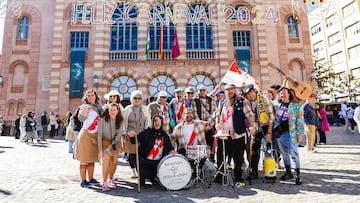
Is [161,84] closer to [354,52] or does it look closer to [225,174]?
[225,174]

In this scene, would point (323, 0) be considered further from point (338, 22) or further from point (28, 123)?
point (338, 22)

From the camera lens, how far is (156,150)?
4.62 meters

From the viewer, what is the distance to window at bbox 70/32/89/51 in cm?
1808

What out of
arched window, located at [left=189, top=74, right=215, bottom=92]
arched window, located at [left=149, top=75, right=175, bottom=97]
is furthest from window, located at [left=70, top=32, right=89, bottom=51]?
arched window, located at [left=189, top=74, right=215, bottom=92]

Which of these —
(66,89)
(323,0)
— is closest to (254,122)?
(323,0)

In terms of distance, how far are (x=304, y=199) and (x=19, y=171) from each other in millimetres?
6399

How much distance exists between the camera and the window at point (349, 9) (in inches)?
1272

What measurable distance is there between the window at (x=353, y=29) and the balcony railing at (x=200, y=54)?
2590 centimetres

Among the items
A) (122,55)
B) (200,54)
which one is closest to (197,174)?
(200,54)

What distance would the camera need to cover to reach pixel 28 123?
12.5 meters

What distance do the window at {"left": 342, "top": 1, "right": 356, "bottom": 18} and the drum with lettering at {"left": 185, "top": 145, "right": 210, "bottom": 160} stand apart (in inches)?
1506

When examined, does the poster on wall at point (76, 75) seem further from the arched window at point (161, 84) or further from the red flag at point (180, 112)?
the red flag at point (180, 112)

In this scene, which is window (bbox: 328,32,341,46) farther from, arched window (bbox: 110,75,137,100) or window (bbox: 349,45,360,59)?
arched window (bbox: 110,75,137,100)

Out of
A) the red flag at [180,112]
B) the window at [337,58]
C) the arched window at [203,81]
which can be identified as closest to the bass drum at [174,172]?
the red flag at [180,112]
